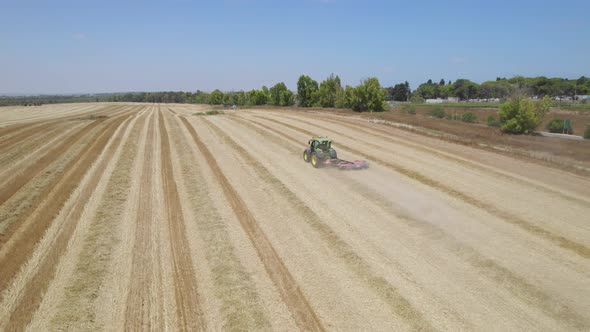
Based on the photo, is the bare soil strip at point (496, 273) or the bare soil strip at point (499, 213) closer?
the bare soil strip at point (496, 273)

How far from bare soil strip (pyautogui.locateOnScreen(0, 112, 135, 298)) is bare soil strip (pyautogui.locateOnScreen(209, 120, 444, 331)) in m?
8.00

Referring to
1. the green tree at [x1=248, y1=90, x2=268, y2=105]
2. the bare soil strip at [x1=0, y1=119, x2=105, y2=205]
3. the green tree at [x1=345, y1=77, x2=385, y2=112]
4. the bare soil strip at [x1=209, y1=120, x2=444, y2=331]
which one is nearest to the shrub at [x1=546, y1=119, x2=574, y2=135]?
the green tree at [x1=345, y1=77, x2=385, y2=112]

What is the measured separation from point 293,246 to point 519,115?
36.7 meters

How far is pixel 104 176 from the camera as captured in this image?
16.2 metres

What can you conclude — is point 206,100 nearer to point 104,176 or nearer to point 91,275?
point 104,176

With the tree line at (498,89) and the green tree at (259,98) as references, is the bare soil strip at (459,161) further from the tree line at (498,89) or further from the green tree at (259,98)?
the tree line at (498,89)

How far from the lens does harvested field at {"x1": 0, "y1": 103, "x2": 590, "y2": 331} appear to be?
6.87 meters

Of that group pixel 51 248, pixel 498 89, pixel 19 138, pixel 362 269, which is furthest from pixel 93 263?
pixel 498 89

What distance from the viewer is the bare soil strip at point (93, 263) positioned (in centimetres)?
670

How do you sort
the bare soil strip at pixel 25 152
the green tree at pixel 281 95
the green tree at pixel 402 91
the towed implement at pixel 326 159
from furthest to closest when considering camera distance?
the green tree at pixel 402 91 < the green tree at pixel 281 95 < the bare soil strip at pixel 25 152 < the towed implement at pixel 326 159

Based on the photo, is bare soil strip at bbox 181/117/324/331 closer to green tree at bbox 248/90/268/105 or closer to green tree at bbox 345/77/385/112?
green tree at bbox 345/77/385/112

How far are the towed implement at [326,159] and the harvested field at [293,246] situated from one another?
1.84ft

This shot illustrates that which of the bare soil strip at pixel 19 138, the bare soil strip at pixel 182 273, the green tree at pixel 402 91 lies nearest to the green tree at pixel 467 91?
the green tree at pixel 402 91

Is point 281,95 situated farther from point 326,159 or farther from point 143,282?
point 143,282
